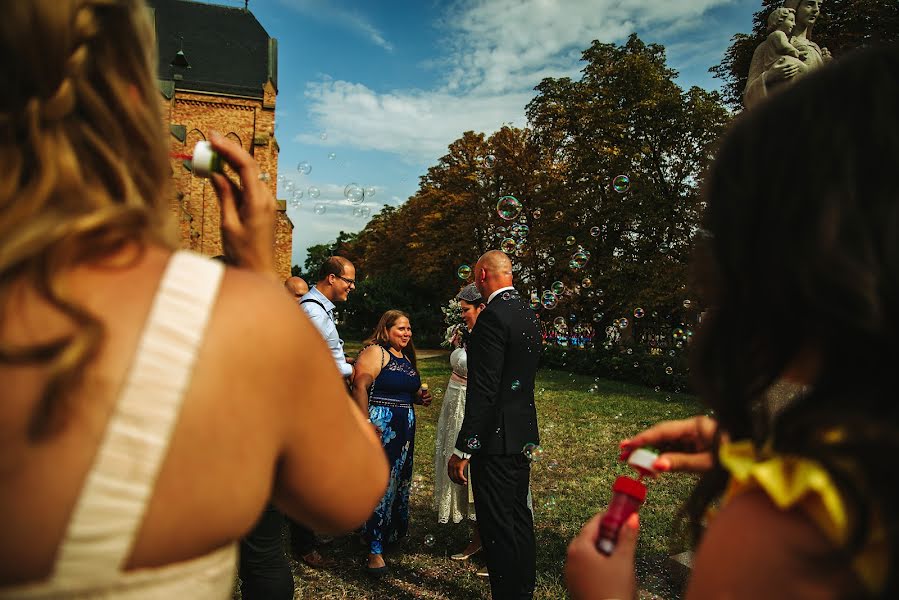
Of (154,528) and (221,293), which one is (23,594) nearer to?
(154,528)

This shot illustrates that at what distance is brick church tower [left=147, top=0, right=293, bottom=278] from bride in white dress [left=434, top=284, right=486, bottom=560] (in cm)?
2386

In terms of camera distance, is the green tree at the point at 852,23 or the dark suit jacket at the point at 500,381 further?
the green tree at the point at 852,23

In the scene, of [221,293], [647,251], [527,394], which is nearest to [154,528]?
[221,293]

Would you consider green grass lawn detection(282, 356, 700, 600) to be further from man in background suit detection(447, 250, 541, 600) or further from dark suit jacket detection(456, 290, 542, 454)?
dark suit jacket detection(456, 290, 542, 454)

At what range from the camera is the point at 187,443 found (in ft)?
2.81

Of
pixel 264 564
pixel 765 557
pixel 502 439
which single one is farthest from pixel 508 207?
pixel 765 557

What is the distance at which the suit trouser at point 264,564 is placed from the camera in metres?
3.43

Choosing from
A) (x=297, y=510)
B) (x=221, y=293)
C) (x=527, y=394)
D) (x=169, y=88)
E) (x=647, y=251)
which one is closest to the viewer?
(x=221, y=293)

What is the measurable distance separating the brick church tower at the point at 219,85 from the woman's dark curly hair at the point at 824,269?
28.9 m

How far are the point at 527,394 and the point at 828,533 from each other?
3.82m

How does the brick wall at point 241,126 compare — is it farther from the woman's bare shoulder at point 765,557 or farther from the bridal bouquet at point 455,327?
the woman's bare shoulder at point 765,557

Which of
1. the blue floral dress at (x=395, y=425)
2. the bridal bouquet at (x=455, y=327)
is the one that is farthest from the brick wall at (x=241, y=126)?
the blue floral dress at (x=395, y=425)

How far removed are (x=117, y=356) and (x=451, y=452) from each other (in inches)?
223

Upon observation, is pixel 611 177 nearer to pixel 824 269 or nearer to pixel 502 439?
pixel 502 439
